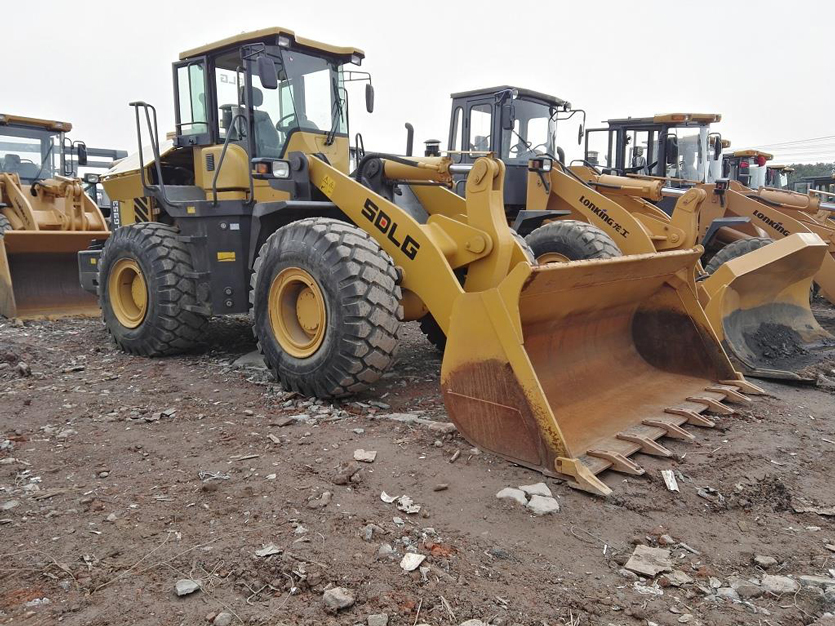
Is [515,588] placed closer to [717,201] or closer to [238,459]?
[238,459]

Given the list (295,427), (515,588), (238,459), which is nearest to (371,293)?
(295,427)

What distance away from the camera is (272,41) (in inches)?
223

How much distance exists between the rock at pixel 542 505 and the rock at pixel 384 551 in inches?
27.3

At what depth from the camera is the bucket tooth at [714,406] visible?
14.3ft

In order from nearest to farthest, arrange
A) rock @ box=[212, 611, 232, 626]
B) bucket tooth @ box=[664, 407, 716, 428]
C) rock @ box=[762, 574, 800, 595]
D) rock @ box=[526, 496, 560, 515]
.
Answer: rock @ box=[212, 611, 232, 626], rock @ box=[762, 574, 800, 595], rock @ box=[526, 496, 560, 515], bucket tooth @ box=[664, 407, 716, 428]

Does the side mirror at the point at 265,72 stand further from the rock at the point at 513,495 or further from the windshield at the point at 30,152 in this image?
the windshield at the point at 30,152

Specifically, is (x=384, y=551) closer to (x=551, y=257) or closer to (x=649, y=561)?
(x=649, y=561)

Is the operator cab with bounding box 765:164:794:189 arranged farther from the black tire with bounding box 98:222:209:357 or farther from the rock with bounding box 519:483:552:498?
the rock with bounding box 519:483:552:498

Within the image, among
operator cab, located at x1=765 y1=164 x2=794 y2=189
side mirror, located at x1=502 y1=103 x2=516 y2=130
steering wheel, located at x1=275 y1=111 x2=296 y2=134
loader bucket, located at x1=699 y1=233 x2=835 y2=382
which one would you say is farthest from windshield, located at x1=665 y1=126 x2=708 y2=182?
operator cab, located at x1=765 y1=164 x2=794 y2=189

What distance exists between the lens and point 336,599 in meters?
2.28

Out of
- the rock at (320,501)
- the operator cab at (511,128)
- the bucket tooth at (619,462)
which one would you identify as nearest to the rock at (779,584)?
the bucket tooth at (619,462)

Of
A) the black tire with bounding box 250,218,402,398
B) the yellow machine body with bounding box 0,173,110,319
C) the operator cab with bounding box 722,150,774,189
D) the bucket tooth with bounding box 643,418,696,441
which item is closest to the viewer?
the bucket tooth with bounding box 643,418,696,441

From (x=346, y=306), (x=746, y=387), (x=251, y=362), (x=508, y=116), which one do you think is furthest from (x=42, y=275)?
(x=746, y=387)

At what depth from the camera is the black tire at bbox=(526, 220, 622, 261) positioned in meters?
6.53
